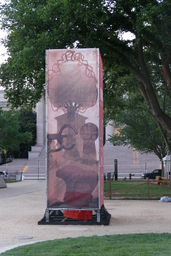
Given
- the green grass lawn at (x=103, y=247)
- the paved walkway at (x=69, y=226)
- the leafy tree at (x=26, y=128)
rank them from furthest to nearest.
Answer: the leafy tree at (x=26, y=128), the paved walkway at (x=69, y=226), the green grass lawn at (x=103, y=247)

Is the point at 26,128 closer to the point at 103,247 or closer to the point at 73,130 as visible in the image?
the point at 73,130

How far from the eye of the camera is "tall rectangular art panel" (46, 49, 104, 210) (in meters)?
14.1

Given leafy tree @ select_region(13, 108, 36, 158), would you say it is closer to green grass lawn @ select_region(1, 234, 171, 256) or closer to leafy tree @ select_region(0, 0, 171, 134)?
leafy tree @ select_region(0, 0, 171, 134)

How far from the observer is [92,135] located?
14.1 meters

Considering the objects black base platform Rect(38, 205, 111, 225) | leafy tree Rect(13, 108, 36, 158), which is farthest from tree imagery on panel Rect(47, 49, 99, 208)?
leafy tree Rect(13, 108, 36, 158)

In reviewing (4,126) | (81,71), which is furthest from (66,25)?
(4,126)

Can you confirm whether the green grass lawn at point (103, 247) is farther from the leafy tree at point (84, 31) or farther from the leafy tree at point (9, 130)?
the leafy tree at point (9, 130)

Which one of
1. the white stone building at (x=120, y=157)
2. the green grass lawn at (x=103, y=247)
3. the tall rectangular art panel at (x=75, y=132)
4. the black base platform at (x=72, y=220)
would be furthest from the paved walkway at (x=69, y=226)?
the white stone building at (x=120, y=157)

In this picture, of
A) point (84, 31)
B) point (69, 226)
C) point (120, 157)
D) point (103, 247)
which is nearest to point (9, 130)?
point (84, 31)

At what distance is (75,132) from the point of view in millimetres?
14211

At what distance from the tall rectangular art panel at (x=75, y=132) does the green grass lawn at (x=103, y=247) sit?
308cm

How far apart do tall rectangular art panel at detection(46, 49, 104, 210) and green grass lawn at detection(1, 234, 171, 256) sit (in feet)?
10.1

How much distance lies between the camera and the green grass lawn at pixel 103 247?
8.88m

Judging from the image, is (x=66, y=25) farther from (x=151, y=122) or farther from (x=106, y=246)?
(x=151, y=122)
